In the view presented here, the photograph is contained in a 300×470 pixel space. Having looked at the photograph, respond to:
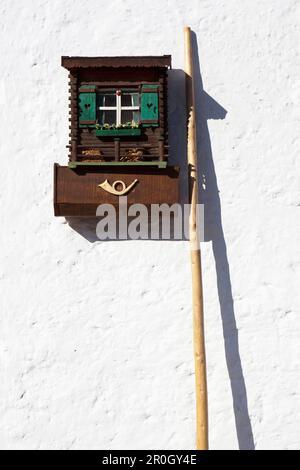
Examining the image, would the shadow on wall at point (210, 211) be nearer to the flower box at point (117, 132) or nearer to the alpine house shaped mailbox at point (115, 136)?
the alpine house shaped mailbox at point (115, 136)

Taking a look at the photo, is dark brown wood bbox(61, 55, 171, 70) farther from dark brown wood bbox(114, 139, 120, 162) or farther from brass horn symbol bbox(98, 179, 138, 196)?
brass horn symbol bbox(98, 179, 138, 196)

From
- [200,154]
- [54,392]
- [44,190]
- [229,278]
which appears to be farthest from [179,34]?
[54,392]

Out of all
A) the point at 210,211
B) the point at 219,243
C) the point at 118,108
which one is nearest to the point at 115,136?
the point at 118,108

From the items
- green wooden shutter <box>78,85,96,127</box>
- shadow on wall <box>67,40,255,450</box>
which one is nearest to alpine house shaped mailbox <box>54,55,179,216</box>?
green wooden shutter <box>78,85,96,127</box>

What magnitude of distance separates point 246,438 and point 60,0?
2633 mm

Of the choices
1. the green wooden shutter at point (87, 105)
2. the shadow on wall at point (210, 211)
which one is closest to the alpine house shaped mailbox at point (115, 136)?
the green wooden shutter at point (87, 105)

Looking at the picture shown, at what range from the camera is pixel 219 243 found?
132 inches

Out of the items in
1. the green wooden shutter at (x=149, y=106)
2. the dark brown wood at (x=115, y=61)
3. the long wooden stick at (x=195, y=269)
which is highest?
the dark brown wood at (x=115, y=61)

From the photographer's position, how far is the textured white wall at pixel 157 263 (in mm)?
3217

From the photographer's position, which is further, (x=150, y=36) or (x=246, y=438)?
(x=150, y=36)

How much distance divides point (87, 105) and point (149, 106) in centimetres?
33
